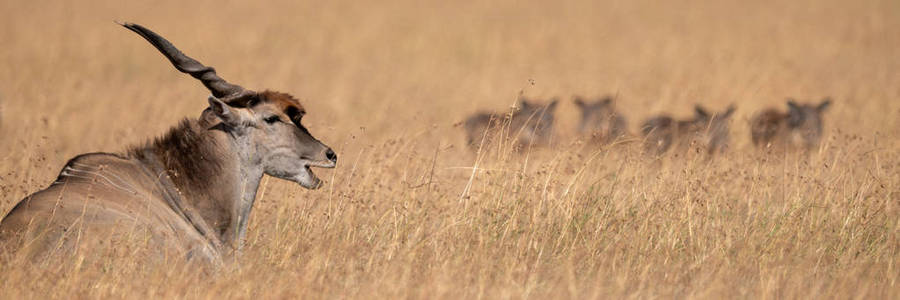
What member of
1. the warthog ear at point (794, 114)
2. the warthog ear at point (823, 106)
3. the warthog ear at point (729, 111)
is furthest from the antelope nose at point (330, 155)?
the warthog ear at point (823, 106)

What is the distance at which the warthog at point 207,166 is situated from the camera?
6762 mm

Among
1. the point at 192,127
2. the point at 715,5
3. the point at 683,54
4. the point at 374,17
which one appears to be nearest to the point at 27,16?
the point at 374,17

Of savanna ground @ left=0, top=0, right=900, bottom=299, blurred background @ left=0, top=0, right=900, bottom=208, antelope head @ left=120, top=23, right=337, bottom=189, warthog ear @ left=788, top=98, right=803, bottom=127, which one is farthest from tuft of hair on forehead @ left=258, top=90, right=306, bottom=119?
warthog ear @ left=788, top=98, right=803, bottom=127

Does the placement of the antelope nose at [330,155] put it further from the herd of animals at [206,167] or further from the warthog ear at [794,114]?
the warthog ear at [794,114]

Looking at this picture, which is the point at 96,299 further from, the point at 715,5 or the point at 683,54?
the point at 715,5

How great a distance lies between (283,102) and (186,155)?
2.22 ft

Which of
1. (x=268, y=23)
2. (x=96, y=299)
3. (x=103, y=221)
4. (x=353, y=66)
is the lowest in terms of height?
(x=96, y=299)

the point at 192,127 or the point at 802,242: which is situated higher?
the point at 192,127

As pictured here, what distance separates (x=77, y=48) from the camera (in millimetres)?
25281

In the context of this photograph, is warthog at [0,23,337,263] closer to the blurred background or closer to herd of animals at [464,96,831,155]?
the blurred background

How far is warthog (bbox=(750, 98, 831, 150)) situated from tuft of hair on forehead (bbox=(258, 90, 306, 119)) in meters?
8.22

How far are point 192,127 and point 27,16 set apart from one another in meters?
25.5

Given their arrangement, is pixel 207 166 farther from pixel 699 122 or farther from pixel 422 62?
pixel 422 62

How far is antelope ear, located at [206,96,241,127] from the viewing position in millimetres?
6746
